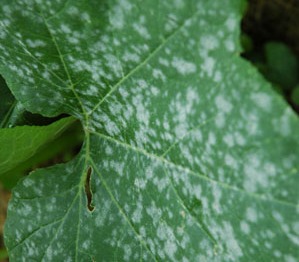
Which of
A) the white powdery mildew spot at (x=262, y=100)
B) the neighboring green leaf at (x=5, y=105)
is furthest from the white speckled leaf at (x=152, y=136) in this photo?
the neighboring green leaf at (x=5, y=105)

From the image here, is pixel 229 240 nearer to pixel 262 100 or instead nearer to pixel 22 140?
pixel 262 100

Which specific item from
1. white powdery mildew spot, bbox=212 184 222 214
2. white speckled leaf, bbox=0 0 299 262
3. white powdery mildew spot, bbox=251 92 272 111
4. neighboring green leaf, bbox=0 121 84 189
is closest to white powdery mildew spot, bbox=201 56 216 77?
white speckled leaf, bbox=0 0 299 262

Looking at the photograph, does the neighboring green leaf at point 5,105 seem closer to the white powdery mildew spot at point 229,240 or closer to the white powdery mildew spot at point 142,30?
the white powdery mildew spot at point 142,30

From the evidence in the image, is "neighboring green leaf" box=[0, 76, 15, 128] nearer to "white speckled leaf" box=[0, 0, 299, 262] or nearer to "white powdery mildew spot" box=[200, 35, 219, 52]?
"white speckled leaf" box=[0, 0, 299, 262]

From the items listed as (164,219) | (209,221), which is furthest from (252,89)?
(164,219)

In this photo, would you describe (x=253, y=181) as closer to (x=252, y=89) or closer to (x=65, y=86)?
(x=252, y=89)

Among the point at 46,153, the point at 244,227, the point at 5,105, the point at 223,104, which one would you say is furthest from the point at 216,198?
the point at 46,153
